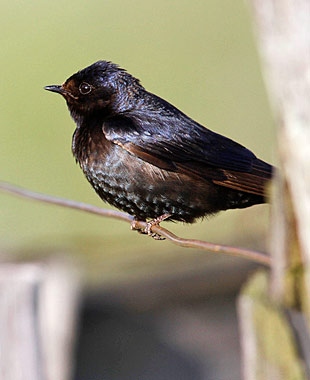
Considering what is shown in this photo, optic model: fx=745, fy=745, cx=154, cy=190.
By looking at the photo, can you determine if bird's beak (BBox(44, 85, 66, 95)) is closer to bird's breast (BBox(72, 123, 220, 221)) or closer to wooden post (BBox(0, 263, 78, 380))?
bird's breast (BBox(72, 123, 220, 221))

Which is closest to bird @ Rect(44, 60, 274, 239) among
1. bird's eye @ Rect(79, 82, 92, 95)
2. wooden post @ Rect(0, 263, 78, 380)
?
bird's eye @ Rect(79, 82, 92, 95)

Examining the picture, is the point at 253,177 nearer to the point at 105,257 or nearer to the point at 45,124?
the point at 45,124

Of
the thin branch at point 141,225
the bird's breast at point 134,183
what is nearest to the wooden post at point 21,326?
the thin branch at point 141,225

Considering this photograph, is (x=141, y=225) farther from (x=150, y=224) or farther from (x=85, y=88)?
(x=85, y=88)

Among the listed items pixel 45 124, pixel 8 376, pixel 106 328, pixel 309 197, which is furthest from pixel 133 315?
pixel 309 197

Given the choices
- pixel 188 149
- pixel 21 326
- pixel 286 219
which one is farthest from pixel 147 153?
pixel 21 326
